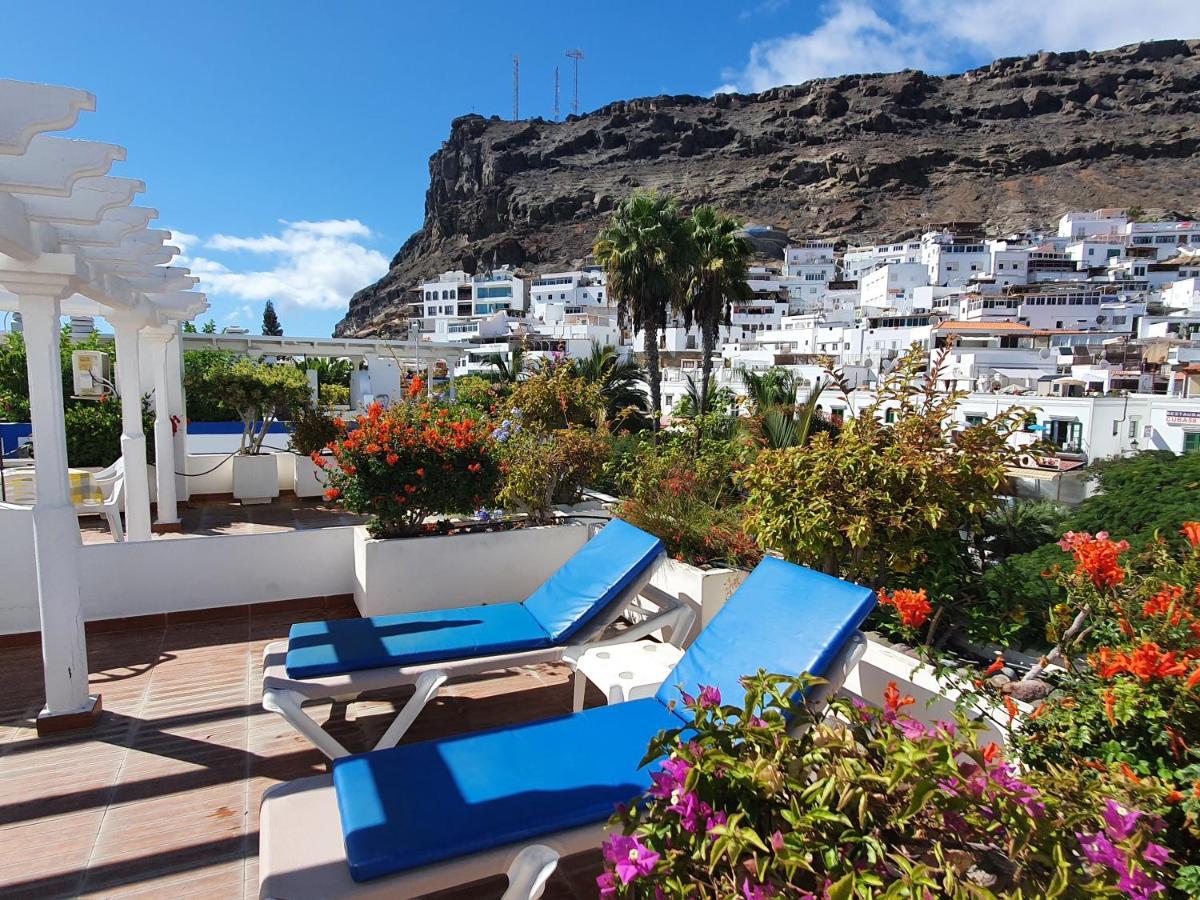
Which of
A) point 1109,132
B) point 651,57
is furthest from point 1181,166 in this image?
point 651,57

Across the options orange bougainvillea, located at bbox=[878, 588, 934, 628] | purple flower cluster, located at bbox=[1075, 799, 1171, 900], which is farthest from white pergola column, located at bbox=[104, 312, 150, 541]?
purple flower cluster, located at bbox=[1075, 799, 1171, 900]

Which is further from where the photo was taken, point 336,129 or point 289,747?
point 336,129

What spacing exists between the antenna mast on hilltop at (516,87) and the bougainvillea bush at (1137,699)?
4810 inches

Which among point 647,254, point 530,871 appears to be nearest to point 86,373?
point 530,871

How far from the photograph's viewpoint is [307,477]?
26.9 ft

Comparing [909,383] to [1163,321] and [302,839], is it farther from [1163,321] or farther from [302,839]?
[1163,321]

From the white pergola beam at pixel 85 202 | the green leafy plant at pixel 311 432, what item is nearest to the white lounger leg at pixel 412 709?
the white pergola beam at pixel 85 202

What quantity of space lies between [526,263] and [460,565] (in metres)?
85.2

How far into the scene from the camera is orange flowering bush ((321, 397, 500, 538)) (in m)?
4.53

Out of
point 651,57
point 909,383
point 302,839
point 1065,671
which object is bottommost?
point 302,839

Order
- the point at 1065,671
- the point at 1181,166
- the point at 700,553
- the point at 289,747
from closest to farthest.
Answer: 1. the point at 1065,671
2. the point at 289,747
3. the point at 700,553
4. the point at 1181,166

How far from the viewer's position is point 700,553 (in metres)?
4.18

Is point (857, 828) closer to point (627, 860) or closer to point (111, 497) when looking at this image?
point (627, 860)

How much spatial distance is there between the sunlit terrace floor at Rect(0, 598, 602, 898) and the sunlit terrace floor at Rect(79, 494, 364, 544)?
2435 millimetres
